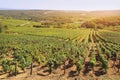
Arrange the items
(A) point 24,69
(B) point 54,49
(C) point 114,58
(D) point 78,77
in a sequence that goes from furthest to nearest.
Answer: (B) point 54,49
(C) point 114,58
(A) point 24,69
(D) point 78,77

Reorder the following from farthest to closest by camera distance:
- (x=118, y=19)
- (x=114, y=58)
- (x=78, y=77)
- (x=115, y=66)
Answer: (x=118, y=19) < (x=114, y=58) < (x=115, y=66) < (x=78, y=77)

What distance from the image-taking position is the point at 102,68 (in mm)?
37656

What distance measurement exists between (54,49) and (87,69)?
57.9 ft

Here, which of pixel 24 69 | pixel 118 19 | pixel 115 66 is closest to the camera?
pixel 24 69

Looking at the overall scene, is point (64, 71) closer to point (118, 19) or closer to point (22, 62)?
point (22, 62)

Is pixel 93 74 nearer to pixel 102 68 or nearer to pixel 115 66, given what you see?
pixel 102 68

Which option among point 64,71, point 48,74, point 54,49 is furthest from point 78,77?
point 54,49

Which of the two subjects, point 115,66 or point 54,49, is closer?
point 115,66

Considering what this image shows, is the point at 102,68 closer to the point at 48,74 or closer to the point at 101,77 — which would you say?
the point at 101,77

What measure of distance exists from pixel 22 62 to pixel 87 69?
11.8m

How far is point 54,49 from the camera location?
53.6 m

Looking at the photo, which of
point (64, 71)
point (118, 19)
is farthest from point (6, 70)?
point (118, 19)

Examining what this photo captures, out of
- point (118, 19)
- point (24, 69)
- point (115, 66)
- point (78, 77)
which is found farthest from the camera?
point (118, 19)

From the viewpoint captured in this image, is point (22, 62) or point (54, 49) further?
point (54, 49)
